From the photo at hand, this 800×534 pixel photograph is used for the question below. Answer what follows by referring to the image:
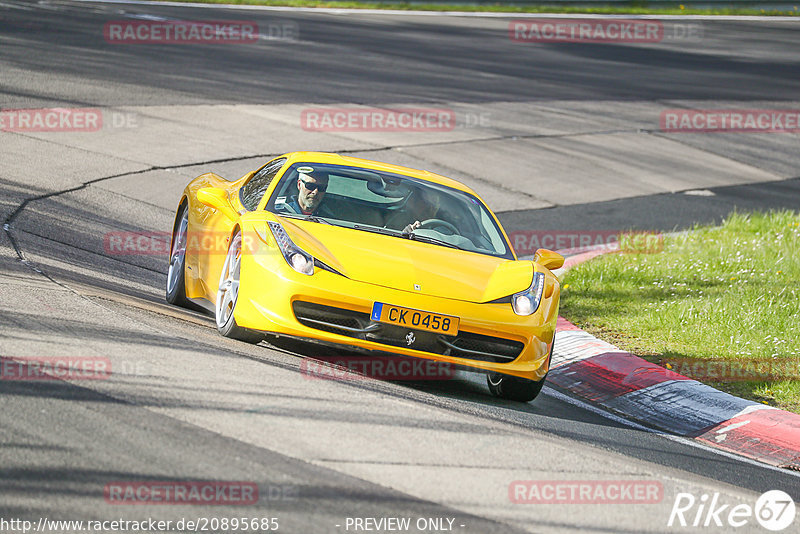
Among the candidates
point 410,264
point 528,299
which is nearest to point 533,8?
point 528,299

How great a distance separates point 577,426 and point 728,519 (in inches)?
70.3

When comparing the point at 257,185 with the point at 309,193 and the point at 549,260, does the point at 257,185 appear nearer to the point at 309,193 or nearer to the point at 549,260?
the point at 309,193

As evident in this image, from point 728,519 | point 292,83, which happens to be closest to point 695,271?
point 728,519

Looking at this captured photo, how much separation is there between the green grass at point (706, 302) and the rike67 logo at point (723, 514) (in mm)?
2743

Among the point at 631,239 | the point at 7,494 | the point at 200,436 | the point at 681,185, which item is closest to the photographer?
the point at 7,494

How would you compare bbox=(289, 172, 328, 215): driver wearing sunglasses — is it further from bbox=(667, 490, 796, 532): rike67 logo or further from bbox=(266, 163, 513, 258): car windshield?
bbox=(667, 490, 796, 532): rike67 logo

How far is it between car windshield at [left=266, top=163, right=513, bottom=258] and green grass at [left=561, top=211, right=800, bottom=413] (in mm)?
2078

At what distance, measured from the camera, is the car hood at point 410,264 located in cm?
680

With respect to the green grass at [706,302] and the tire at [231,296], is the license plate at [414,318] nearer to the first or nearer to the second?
the tire at [231,296]

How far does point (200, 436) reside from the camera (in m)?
4.93

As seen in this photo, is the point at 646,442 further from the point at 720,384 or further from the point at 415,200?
the point at 415,200

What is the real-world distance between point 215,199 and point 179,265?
0.74 metres

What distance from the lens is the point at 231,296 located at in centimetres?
710

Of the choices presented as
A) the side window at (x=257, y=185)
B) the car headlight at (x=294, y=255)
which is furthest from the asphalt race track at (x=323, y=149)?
the side window at (x=257, y=185)
